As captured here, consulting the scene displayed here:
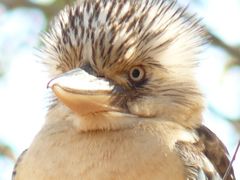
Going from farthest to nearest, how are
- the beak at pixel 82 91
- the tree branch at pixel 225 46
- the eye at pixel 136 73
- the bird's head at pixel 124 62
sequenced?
the tree branch at pixel 225 46 < the eye at pixel 136 73 < the bird's head at pixel 124 62 < the beak at pixel 82 91

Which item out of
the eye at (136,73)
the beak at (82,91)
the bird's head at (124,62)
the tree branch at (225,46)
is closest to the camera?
the beak at (82,91)

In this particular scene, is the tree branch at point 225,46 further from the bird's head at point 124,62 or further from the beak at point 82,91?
the beak at point 82,91

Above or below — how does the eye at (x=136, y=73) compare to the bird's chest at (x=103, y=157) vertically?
above

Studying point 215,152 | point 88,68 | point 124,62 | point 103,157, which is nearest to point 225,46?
point 215,152

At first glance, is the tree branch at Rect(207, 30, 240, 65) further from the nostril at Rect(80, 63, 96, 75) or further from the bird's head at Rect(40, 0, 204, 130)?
the nostril at Rect(80, 63, 96, 75)

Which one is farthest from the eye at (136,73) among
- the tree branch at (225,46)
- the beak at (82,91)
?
the tree branch at (225,46)

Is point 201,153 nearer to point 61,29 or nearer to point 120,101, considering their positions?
point 120,101

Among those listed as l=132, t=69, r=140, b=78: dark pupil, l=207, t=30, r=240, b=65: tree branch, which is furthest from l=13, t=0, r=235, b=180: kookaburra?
l=207, t=30, r=240, b=65: tree branch

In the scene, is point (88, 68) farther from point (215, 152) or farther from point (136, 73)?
point (215, 152)
